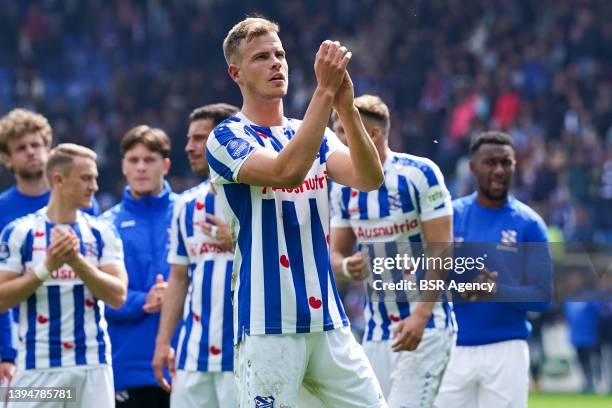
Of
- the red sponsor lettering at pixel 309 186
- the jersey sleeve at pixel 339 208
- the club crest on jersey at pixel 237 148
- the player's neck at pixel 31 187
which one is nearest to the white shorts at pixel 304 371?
the red sponsor lettering at pixel 309 186

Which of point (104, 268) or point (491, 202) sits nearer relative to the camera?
point (104, 268)

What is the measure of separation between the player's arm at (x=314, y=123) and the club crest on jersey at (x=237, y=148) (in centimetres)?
23

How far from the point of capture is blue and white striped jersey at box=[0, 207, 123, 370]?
23.2 feet

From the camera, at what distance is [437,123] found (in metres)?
21.3

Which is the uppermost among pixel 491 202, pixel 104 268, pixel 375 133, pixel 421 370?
pixel 375 133

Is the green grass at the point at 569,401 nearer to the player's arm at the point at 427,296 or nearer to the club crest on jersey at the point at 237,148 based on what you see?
the player's arm at the point at 427,296

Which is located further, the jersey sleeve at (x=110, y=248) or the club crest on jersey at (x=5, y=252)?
the jersey sleeve at (x=110, y=248)

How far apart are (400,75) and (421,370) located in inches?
630

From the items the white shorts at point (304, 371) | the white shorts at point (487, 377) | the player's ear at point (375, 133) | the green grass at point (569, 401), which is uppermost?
the player's ear at point (375, 133)

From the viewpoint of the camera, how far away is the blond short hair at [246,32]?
17.8 feet

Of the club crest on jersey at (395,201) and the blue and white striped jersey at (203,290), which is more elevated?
the club crest on jersey at (395,201)

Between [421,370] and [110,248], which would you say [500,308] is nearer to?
[421,370]

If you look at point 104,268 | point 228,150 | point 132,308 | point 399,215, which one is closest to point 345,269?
point 399,215

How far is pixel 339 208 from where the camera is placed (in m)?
7.71
